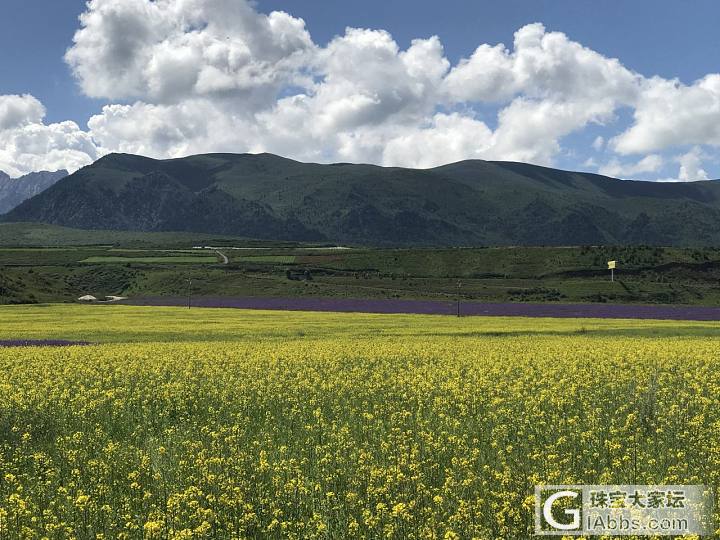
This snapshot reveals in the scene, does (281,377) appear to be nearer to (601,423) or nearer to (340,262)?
(601,423)

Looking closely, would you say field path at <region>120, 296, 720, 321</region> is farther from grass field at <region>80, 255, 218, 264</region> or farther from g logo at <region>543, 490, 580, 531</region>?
grass field at <region>80, 255, 218, 264</region>

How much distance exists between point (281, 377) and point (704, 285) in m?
128

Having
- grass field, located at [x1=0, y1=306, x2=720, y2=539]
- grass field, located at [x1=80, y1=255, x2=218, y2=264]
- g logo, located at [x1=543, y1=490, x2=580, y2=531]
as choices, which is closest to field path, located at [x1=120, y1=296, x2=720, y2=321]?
grass field, located at [x1=0, y1=306, x2=720, y2=539]

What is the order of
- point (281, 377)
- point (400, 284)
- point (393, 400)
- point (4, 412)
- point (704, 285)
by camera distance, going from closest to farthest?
point (4, 412) → point (393, 400) → point (281, 377) → point (704, 285) → point (400, 284)

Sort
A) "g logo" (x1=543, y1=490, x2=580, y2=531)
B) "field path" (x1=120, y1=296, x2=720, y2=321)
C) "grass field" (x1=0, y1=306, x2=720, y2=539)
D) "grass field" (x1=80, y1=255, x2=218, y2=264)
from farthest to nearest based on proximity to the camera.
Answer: "grass field" (x1=80, y1=255, x2=218, y2=264), "field path" (x1=120, y1=296, x2=720, y2=321), "grass field" (x1=0, y1=306, x2=720, y2=539), "g logo" (x1=543, y1=490, x2=580, y2=531)

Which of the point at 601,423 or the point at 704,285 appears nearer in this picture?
the point at 601,423

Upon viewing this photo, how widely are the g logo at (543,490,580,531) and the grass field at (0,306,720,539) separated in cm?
34

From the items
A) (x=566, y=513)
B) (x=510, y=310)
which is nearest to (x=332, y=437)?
(x=566, y=513)

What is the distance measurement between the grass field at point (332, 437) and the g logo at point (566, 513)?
0.34 metres

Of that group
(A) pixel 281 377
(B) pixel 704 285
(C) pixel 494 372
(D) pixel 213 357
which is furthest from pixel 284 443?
(B) pixel 704 285

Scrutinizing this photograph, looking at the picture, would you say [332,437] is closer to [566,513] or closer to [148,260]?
[566,513]

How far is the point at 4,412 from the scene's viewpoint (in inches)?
672

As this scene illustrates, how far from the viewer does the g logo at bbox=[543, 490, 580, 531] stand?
29.3 feet

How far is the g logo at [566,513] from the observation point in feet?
29.3
